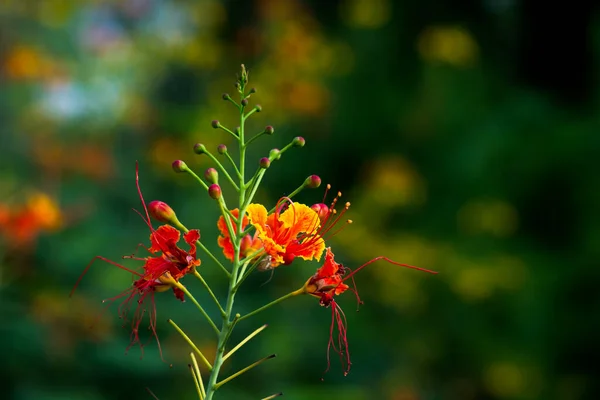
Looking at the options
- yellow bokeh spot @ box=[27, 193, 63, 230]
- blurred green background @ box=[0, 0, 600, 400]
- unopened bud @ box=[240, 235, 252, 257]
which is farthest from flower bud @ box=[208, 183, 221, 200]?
blurred green background @ box=[0, 0, 600, 400]

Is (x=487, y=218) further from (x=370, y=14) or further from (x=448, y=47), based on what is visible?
(x=370, y=14)

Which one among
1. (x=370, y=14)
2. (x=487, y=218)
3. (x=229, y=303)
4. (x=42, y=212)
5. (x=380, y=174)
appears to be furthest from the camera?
(x=370, y=14)

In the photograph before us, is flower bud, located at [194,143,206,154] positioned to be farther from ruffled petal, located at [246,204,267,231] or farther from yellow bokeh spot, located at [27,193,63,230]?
yellow bokeh spot, located at [27,193,63,230]

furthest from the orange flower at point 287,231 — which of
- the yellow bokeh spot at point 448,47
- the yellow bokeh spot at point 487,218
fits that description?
the yellow bokeh spot at point 448,47

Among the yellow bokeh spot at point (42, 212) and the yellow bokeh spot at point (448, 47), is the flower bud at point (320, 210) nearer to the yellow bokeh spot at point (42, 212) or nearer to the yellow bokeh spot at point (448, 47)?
the yellow bokeh spot at point (42, 212)

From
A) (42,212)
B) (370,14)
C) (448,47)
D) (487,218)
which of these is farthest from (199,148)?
(370,14)

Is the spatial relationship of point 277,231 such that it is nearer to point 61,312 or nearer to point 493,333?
point 61,312

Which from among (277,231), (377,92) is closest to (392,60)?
(377,92)
